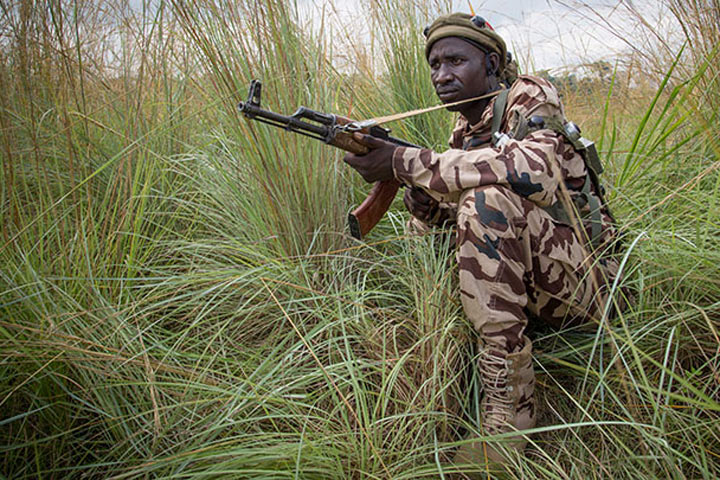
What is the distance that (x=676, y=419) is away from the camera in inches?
45.0

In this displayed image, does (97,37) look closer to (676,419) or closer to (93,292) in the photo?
(93,292)

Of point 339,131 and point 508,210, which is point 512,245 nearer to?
point 508,210

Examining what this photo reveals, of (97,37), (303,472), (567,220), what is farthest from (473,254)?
(97,37)

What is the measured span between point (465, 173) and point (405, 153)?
252 mm

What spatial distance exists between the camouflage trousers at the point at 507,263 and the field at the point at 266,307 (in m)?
0.13

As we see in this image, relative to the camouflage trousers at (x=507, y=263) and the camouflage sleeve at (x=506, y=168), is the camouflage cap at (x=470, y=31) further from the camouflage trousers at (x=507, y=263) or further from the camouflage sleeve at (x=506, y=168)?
the camouflage trousers at (x=507, y=263)

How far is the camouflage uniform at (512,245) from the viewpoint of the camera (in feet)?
4.60

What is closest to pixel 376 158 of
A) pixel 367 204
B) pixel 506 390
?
pixel 367 204

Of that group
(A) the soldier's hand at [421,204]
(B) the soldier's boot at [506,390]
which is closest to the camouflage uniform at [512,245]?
(B) the soldier's boot at [506,390]

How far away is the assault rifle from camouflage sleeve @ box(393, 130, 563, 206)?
22cm

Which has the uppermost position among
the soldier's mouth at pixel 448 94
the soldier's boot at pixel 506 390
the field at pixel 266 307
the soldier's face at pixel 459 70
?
the soldier's face at pixel 459 70

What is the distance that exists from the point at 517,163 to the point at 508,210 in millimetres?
156

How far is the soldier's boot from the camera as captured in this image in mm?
1364

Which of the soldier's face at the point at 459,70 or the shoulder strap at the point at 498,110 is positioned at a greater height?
the soldier's face at the point at 459,70
